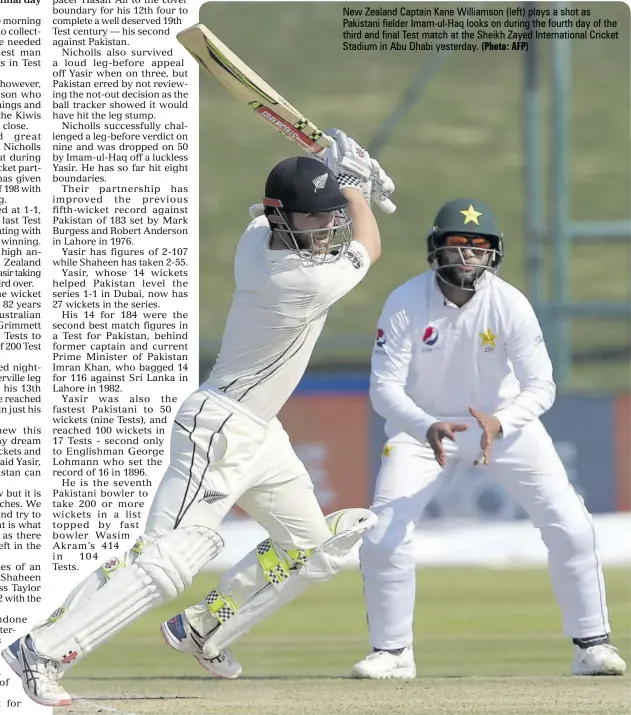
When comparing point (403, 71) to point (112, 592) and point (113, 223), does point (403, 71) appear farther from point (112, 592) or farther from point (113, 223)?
point (112, 592)

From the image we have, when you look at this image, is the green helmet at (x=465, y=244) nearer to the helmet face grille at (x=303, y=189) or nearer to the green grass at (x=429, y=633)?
the helmet face grille at (x=303, y=189)

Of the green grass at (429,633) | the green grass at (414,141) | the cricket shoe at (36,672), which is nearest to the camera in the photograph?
the cricket shoe at (36,672)

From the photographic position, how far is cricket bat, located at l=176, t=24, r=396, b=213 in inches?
261

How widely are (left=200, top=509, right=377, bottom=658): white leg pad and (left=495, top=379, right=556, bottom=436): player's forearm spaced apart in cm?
89

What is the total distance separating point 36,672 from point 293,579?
1.15m

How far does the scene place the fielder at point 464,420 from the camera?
689 cm

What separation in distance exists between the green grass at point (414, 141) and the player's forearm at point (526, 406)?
14164 mm

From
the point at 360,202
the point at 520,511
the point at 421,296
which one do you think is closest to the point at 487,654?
the point at 421,296

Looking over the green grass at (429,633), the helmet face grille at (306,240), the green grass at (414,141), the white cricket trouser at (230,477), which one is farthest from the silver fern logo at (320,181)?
the green grass at (414,141)

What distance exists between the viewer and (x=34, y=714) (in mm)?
6762

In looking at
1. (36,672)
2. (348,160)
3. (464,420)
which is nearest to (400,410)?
(464,420)

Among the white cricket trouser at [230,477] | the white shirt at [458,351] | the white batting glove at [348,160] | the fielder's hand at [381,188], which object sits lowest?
the white cricket trouser at [230,477]

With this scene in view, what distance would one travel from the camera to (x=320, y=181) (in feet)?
19.9

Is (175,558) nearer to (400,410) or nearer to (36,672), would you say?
(36,672)
